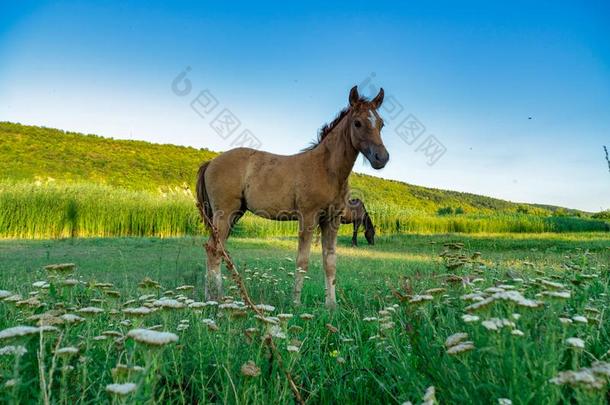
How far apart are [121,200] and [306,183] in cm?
1213

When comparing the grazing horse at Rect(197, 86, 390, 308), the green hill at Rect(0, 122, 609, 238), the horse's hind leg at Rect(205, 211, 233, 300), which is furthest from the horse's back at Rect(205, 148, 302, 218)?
the green hill at Rect(0, 122, 609, 238)

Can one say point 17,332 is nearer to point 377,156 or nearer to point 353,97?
point 377,156

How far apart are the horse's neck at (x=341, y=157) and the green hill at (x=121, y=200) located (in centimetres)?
167

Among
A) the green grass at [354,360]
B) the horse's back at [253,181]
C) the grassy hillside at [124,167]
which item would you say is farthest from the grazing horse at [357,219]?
the grassy hillside at [124,167]

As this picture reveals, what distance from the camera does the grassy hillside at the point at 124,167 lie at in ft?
100

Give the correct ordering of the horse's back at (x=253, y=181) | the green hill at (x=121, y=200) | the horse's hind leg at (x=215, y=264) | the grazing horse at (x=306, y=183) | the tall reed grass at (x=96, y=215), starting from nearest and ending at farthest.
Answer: the grazing horse at (x=306, y=183)
the horse's hind leg at (x=215, y=264)
the horse's back at (x=253, y=181)
the tall reed grass at (x=96, y=215)
the green hill at (x=121, y=200)

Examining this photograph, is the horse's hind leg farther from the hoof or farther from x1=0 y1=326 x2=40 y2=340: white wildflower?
x1=0 y1=326 x2=40 y2=340: white wildflower

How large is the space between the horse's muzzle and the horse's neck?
0.38m

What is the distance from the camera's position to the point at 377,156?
4.06m

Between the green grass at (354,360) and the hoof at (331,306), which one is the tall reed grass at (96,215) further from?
the hoof at (331,306)

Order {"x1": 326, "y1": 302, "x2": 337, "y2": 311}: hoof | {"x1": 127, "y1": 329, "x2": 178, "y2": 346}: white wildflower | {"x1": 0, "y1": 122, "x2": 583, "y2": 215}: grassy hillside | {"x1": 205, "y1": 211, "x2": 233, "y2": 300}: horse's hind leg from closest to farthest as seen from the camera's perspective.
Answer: {"x1": 127, "y1": 329, "x2": 178, "y2": 346}: white wildflower < {"x1": 326, "y1": 302, "x2": 337, "y2": 311}: hoof < {"x1": 205, "y1": 211, "x2": 233, "y2": 300}: horse's hind leg < {"x1": 0, "y1": 122, "x2": 583, "y2": 215}: grassy hillside

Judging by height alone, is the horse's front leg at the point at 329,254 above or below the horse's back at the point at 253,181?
below

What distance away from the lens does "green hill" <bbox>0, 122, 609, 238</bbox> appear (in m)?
13.4

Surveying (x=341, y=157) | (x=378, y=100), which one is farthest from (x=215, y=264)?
(x=378, y=100)
